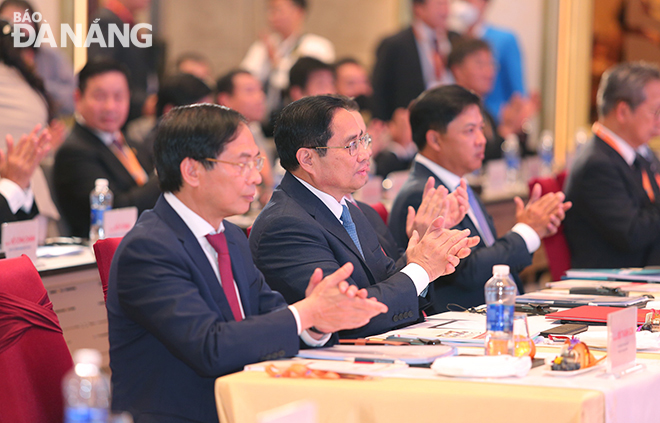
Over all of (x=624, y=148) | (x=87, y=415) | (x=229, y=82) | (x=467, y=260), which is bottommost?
(x=467, y=260)

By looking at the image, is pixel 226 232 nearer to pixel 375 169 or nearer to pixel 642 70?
pixel 642 70

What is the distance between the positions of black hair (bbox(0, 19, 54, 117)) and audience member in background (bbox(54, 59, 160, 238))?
26 centimetres

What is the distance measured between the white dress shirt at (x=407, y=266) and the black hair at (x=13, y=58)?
207 centimetres

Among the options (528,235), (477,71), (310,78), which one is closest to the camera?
(528,235)

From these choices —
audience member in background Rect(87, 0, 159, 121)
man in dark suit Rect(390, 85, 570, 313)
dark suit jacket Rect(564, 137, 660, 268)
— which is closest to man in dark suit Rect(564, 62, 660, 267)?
dark suit jacket Rect(564, 137, 660, 268)

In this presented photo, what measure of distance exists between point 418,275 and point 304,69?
3.56 meters

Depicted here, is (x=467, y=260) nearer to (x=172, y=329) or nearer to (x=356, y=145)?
(x=356, y=145)

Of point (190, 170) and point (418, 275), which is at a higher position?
point (190, 170)

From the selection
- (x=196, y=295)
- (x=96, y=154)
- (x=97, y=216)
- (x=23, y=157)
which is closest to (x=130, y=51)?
(x=96, y=154)

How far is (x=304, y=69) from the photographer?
221 inches

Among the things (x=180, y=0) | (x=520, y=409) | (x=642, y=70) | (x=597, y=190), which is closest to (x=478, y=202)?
(x=597, y=190)

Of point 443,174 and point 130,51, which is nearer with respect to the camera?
point 443,174

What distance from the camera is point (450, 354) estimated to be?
181 centimetres

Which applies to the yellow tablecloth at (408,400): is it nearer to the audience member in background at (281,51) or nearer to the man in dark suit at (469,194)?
the man in dark suit at (469,194)
